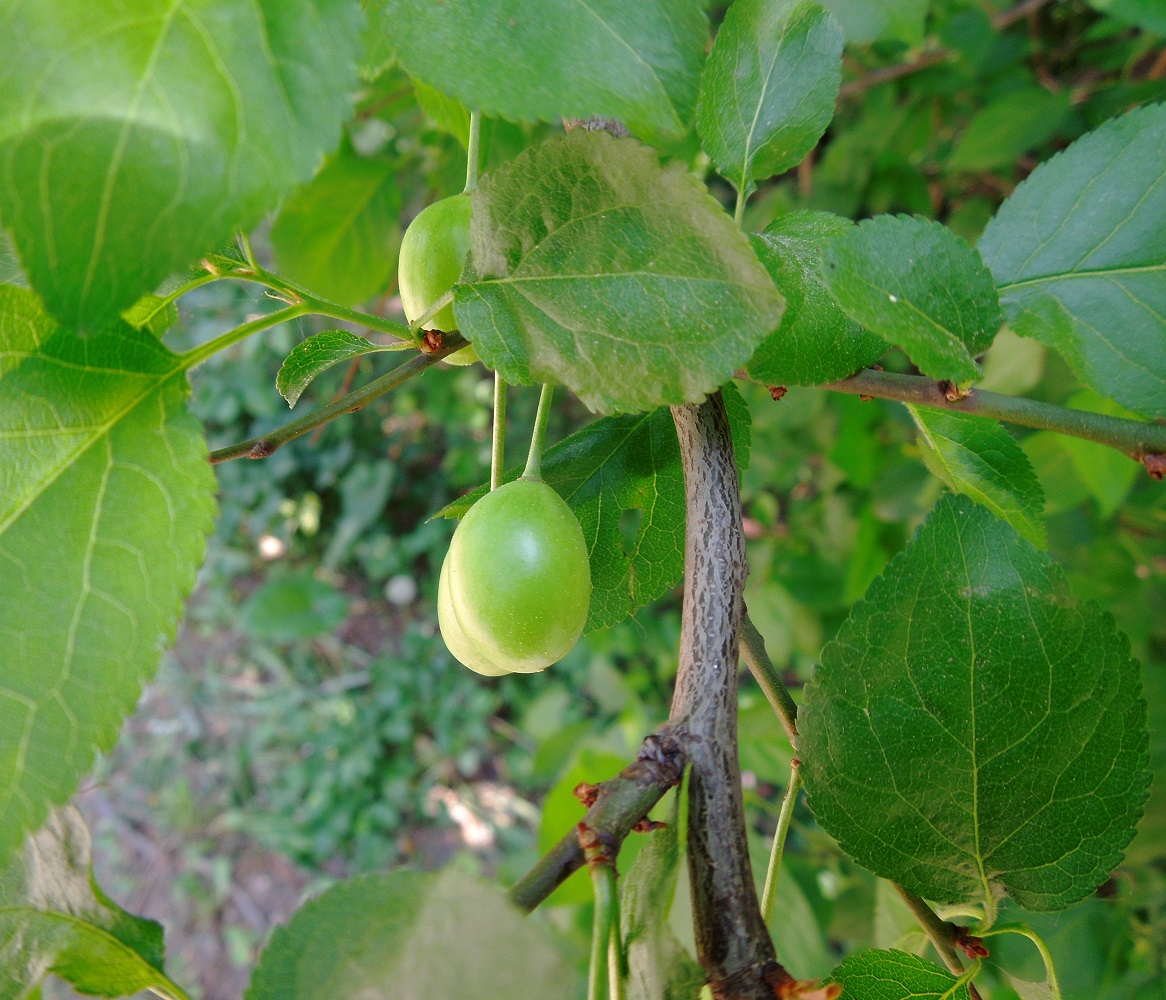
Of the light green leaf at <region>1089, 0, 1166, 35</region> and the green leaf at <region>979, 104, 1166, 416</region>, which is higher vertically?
the light green leaf at <region>1089, 0, 1166, 35</region>

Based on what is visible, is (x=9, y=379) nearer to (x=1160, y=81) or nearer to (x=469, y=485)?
(x=1160, y=81)

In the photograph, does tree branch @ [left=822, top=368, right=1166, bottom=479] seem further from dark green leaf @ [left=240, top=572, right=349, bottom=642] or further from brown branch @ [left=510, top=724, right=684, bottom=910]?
dark green leaf @ [left=240, top=572, right=349, bottom=642]

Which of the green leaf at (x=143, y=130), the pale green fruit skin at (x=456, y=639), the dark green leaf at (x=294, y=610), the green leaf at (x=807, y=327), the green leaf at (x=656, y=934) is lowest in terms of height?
the dark green leaf at (x=294, y=610)

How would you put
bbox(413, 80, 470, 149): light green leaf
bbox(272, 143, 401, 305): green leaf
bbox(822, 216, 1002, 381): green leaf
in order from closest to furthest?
bbox(822, 216, 1002, 381): green leaf, bbox(413, 80, 470, 149): light green leaf, bbox(272, 143, 401, 305): green leaf

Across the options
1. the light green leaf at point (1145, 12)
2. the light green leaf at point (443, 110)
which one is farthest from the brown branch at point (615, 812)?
the light green leaf at point (1145, 12)

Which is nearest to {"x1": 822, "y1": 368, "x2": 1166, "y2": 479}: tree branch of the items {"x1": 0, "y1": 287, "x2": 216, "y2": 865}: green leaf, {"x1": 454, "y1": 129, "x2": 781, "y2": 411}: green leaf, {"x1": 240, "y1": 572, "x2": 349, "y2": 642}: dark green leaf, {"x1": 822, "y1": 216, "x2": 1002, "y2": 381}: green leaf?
{"x1": 822, "y1": 216, "x2": 1002, "y2": 381}: green leaf

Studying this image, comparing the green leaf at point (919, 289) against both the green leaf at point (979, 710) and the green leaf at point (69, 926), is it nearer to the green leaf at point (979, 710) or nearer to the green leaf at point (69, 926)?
the green leaf at point (979, 710)
